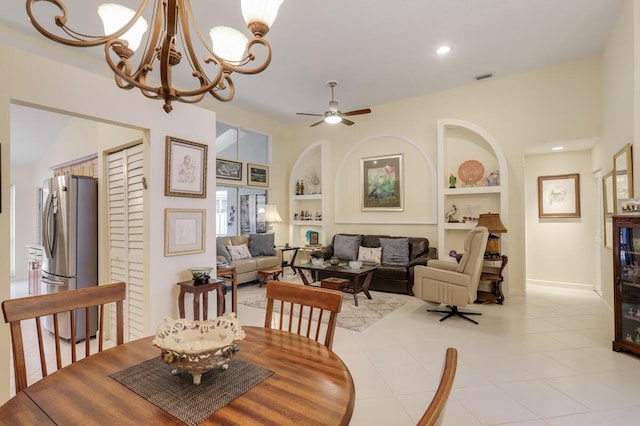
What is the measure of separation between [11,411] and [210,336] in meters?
0.58

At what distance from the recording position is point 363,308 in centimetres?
441

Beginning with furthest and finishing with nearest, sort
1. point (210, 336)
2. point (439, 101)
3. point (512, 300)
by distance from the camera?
point (439, 101) < point (512, 300) < point (210, 336)

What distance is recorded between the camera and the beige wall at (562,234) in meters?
5.25

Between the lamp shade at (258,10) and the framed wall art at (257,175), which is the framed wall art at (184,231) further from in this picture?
the framed wall art at (257,175)

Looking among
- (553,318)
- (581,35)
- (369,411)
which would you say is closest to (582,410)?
(369,411)

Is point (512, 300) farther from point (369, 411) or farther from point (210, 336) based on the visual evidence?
point (210, 336)

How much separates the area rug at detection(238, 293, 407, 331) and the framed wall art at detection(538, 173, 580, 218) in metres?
3.12

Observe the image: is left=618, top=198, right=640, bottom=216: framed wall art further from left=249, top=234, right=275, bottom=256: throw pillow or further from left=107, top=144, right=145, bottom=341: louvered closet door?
left=249, top=234, right=275, bottom=256: throw pillow

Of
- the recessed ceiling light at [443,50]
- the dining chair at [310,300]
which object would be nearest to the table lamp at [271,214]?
the recessed ceiling light at [443,50]

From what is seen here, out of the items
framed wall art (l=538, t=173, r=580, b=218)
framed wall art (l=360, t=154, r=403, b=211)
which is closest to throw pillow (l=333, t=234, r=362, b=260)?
framed wall art (l=360, t=154, r=403, b=211)

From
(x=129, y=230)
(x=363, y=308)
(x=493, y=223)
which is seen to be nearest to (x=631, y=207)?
(x=493, y=223)

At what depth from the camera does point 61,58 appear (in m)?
4.21

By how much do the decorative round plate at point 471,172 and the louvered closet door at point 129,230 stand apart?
494 cm

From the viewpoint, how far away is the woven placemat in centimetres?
95
